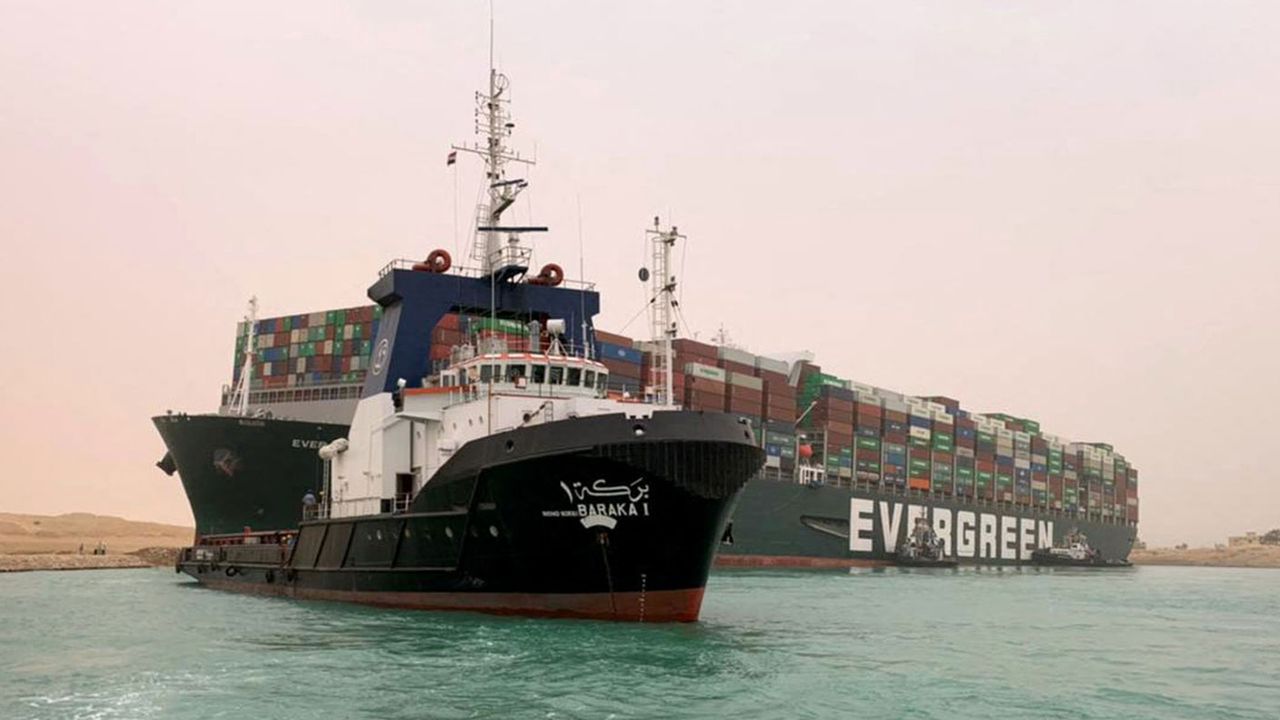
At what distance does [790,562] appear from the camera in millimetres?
66375

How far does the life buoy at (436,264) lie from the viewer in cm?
3077

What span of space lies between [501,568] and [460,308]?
10087mm

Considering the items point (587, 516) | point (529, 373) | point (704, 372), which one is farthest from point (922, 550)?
point (587, 516)

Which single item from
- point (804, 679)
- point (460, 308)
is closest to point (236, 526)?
point (460, 308)

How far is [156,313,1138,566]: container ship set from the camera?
4528cm

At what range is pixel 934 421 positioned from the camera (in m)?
87.5

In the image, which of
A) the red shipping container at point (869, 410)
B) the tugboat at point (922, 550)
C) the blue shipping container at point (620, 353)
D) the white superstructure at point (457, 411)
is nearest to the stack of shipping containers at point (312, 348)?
the blue shipping container at point (620, 353)

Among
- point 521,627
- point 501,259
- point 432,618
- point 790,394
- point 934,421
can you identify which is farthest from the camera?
point 934,421

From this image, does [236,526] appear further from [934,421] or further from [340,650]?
[934,421]

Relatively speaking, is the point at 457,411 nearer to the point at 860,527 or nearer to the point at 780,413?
the point at 780,413

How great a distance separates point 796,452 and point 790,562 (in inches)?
303

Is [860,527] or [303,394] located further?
[860,527]

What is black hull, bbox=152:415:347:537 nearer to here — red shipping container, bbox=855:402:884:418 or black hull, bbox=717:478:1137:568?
black hull, bbox=717:478:1137:568

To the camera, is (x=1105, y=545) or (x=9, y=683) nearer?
(x=9, y=683)
